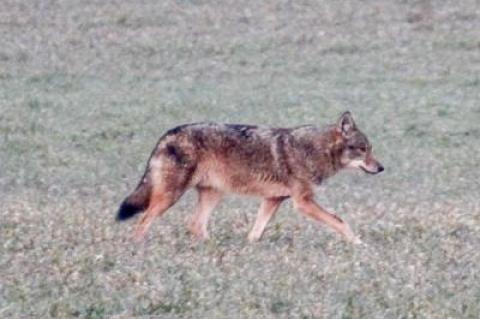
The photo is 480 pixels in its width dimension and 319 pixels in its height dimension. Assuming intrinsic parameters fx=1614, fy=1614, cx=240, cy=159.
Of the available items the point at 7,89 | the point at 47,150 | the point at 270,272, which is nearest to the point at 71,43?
the point at 7,89

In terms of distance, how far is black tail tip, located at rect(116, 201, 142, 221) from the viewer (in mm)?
10414

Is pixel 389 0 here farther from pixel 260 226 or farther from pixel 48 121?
pixel 260 226

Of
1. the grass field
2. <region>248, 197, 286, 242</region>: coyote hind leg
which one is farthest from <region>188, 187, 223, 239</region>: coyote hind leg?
<region>248, 197, 286, 242</region>: coyote hind leg

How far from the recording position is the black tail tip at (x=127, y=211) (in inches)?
410

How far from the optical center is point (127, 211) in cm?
1046

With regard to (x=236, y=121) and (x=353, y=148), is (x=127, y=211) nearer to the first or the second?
(x=353, y=148)

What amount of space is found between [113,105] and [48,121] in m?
1.52

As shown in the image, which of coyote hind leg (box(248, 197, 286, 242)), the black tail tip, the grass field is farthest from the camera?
the black tail tip

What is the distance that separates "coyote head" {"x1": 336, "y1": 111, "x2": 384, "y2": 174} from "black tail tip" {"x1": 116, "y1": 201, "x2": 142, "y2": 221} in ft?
5.07

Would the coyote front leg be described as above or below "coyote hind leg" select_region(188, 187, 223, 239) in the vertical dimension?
below


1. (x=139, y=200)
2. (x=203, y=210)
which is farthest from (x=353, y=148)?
(x=139, y=200)

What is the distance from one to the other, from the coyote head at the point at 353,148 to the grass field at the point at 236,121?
0.34 metres

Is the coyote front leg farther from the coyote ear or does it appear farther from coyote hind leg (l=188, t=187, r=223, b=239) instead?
the coyote ear

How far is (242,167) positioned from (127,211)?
0.85 meters
